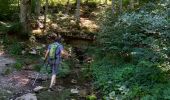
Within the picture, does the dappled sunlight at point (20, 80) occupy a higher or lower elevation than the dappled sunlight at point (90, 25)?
lower

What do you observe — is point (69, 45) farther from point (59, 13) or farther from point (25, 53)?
point (59, 13)

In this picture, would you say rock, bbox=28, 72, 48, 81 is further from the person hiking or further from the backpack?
the backpack

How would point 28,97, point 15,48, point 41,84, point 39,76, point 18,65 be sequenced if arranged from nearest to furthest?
1. point 28,97
2. point 41,84
3. point 39,76
4. point 18,65
5. point 15,48

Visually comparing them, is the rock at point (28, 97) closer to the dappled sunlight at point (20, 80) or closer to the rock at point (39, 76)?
the dappled sunlight at point (20, 80)

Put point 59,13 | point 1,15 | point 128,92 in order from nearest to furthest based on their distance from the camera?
point 128,92 < point 1,15 < point 59,13

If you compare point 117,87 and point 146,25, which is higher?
point 146,25

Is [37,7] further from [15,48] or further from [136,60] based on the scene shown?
[136,60]

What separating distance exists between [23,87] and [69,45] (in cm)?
897

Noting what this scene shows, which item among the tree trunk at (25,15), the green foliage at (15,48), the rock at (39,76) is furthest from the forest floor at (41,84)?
the tree trunk at (25,15)

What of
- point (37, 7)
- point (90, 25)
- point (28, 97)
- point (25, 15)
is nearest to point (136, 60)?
point (28, 97)

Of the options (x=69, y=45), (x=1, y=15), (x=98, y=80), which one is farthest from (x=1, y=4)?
(x=98, y=80)

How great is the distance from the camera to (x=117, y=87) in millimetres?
13453

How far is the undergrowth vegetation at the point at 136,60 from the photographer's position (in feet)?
41.8

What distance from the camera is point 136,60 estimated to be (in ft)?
48.5
